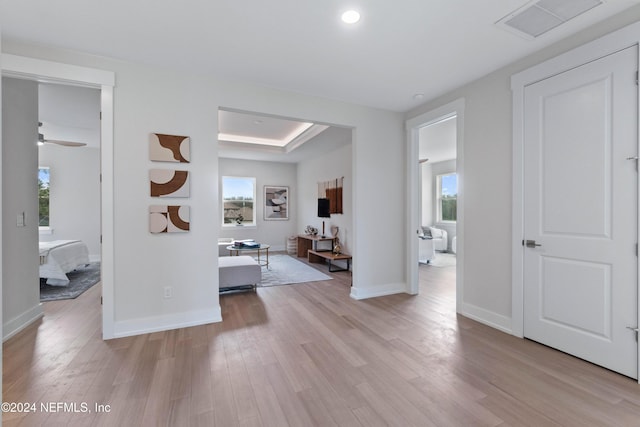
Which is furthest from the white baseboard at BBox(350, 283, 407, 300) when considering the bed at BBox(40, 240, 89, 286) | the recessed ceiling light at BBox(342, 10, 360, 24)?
the bed at BBox(40, 240, 89, 286)

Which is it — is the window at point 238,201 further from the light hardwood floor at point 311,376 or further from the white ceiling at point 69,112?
the light hardwood floor at point 311,376

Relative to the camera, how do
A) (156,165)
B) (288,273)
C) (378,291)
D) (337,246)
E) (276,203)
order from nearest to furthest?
(156,165) → (378,291) → (288,273) → (337,246) → (276,203)

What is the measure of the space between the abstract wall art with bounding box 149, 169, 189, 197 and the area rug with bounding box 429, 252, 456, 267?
5155mm

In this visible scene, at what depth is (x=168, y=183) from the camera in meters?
3.03

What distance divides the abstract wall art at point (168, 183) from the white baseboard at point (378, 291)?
2.39 metres

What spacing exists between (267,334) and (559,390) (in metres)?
2.31

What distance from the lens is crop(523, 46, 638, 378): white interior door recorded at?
224 centimetres

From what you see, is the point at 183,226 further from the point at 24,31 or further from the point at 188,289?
the point at 24,31

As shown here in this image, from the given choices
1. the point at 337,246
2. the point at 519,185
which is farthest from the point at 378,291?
the point at 519,185

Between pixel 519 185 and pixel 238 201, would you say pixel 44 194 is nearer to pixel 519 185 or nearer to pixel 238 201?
pixel 238 201

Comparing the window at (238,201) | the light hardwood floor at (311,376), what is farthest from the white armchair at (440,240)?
the light hardwood floor at (311,376)

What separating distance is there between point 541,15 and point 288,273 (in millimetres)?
4654

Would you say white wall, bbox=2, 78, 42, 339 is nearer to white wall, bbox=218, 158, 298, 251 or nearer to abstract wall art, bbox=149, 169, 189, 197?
abstract wall art, bbox=149, 169, 189, 197

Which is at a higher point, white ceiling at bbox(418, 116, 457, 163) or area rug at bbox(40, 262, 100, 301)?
white ceiling at bbox(418, 116, 457, 163)
